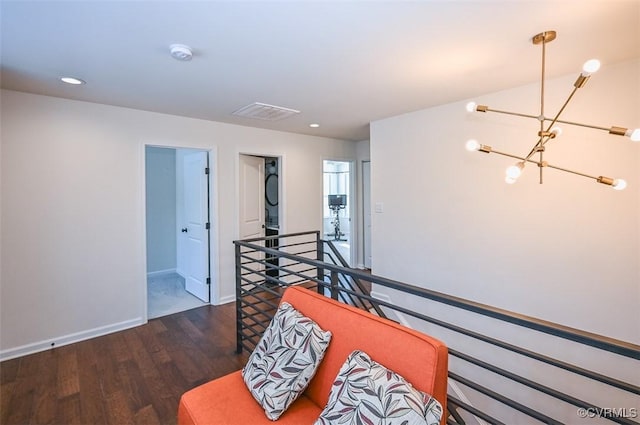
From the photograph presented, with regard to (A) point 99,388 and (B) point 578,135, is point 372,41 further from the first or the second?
(A) point 99,388

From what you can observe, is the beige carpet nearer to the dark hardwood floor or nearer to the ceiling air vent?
the dark hardwood floor

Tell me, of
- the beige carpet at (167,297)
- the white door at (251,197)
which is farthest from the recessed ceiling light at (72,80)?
the beige carpet at (167,297)

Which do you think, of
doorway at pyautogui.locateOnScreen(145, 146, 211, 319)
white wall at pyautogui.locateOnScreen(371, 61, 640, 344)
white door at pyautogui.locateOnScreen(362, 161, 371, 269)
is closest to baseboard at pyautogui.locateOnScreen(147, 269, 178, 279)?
doorway at pyautogui.locateOnScreen(145, 146, 211, 319)

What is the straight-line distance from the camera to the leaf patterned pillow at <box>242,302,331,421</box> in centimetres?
144

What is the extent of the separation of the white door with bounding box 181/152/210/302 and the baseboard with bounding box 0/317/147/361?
904 mm

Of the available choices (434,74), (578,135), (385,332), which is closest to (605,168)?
(578,135)

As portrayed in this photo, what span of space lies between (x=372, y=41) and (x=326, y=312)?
165 centimetres

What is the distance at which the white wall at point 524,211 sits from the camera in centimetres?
227

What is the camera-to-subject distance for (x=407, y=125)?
361 cm

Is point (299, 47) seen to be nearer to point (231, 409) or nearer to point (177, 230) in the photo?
point (231, 409)

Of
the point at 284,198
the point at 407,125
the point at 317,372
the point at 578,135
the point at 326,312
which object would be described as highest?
the point at 407,125

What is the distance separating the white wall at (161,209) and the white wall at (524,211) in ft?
12.2

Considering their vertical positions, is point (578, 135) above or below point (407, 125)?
below

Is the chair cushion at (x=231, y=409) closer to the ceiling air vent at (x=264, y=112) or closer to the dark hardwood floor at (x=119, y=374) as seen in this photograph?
the dark hardwood floor at (x=119, y=374)
